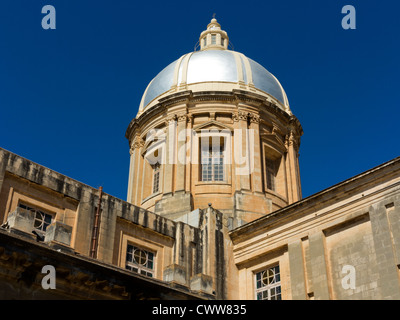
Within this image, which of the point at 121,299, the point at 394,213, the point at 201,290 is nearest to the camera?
the point at 121,299

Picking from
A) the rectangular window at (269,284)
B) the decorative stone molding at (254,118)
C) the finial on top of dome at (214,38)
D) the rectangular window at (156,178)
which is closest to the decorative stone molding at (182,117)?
the rectangular window at (156,178)

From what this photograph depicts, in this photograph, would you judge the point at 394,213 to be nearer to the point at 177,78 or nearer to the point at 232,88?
the point at 232,88

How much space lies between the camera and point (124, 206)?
25.8 m

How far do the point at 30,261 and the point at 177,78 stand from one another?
23068mm

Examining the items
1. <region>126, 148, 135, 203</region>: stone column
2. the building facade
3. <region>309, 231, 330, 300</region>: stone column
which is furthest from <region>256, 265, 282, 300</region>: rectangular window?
<region>126, 148, 135, 203</region>: stone column

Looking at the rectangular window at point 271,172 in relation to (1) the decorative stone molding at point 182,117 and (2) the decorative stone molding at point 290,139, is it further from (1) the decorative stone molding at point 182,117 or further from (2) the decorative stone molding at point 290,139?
(1) the decorative stone molding at point 182,117

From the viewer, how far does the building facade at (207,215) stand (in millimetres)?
18234

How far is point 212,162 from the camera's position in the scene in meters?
34.4

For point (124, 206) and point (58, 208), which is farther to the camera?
point (124, 206)

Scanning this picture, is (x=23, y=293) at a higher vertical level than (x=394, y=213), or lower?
lower

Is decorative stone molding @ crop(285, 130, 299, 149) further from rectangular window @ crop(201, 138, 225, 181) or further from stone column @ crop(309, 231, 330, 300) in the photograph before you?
stone column @ crop(309, 231, 330, 300)

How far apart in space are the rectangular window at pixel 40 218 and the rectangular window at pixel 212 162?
1191 centimetres
